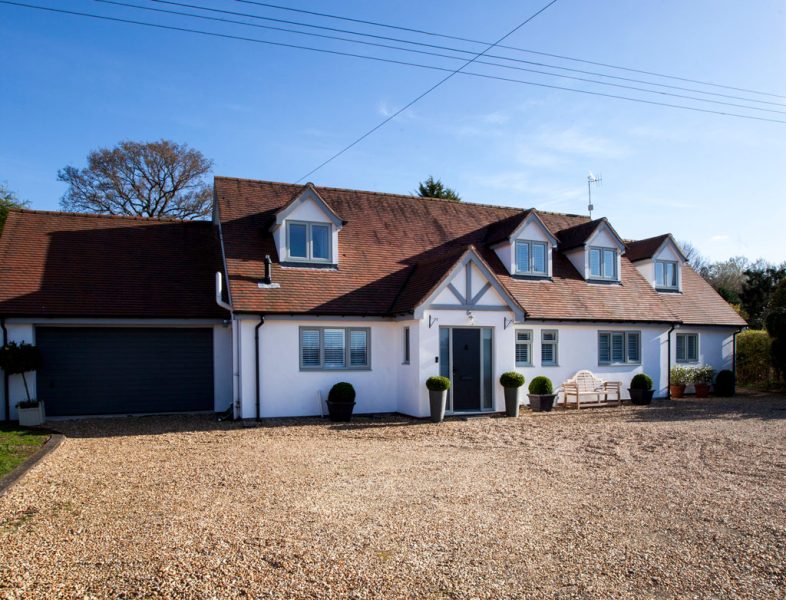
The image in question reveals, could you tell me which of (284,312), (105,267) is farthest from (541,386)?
(105,267)

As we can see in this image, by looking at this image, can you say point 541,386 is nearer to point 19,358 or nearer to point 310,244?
point 310,244

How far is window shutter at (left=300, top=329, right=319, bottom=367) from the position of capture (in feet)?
59.1

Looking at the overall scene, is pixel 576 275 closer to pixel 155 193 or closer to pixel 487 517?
pixel 487 517

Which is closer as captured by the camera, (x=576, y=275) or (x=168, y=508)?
(x=168, y=508)

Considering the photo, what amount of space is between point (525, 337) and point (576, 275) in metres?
4.06

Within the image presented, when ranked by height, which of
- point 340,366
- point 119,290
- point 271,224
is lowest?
point 340,366

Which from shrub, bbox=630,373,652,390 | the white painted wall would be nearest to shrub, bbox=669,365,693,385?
shrub, bbox=630,373,652,390

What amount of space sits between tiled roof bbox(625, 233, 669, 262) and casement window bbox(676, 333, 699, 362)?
338cm

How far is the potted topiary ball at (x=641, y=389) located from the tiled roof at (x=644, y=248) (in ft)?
20.5

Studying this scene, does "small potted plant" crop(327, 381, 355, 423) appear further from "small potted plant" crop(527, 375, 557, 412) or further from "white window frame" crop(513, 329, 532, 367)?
"white window frame" crop(513, 329, 532, 367)

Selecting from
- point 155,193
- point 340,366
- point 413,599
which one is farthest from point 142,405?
point 155,193

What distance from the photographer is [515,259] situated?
22.1m

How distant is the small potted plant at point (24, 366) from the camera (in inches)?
623

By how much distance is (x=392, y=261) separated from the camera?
2089cm
